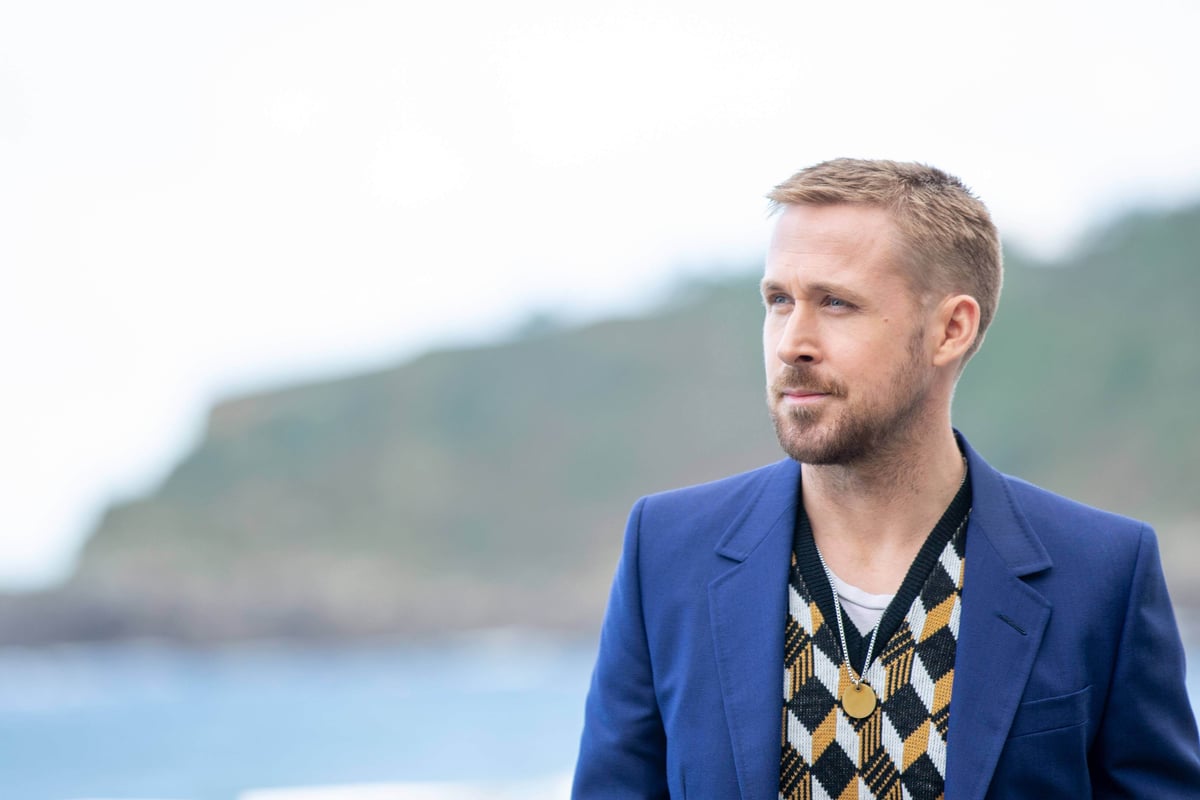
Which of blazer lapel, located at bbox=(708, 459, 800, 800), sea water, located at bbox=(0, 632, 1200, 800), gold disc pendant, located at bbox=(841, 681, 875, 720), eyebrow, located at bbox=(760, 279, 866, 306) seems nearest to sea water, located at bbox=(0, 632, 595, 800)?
sea water, located at bbox=(0, 632, 1200, 800)

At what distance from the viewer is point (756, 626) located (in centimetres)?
166

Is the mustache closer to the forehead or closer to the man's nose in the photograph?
the man's nose

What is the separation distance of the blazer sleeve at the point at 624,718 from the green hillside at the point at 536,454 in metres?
41.4

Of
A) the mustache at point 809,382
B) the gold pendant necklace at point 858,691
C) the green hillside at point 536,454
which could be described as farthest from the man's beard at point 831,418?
the green hillside at point 536,454

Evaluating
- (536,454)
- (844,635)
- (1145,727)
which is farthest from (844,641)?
(536,454)

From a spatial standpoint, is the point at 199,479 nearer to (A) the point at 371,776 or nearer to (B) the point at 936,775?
(A) the point at 371,776

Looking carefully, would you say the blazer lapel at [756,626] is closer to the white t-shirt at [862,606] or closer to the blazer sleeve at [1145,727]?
the white t-shirt at [862,606]

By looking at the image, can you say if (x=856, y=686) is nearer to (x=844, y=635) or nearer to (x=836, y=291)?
(x=844, y=635)

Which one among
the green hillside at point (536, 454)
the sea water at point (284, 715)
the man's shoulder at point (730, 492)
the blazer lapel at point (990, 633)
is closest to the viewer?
the blazer lapel at point (990, 633)

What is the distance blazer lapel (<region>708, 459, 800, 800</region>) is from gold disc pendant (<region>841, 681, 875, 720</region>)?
0.08 m

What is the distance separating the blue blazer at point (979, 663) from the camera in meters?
1.58

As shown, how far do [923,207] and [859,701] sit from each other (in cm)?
60

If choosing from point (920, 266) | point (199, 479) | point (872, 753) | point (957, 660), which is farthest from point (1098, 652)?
point (199, 479)

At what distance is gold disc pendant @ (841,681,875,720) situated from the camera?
1600 millimetres
